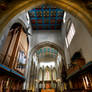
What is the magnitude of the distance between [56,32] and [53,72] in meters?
11.8

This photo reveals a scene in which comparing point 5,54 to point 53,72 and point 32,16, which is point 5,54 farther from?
point 53,72

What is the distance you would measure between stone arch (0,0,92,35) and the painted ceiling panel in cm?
589

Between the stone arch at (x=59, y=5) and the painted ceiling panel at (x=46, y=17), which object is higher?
the painted ceiling panel at (x=46, y=17)

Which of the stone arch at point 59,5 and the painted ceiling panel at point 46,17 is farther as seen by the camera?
the painted ceiling panel at point 46,17

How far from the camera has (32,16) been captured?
9609mm

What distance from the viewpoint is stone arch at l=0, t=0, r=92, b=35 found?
2.50 metres

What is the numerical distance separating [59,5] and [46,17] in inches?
264

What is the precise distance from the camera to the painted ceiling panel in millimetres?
8852

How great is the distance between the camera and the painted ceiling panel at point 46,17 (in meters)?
8.85

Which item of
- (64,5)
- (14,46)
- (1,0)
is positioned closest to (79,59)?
(64,5)

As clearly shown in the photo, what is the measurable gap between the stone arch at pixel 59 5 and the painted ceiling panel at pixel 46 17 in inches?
232

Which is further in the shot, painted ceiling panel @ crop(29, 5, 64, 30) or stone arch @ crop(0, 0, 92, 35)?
painted ceiling panel @ crop(29, 5, 64, 30)

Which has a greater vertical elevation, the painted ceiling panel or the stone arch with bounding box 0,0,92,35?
the painted ceiling panel

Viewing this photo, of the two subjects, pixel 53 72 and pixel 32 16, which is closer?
pixel 32 16
